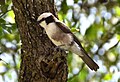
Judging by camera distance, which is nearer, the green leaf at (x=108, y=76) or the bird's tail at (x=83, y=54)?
the bird's tail at (x=83, y=54)

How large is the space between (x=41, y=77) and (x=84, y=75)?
1.60 m

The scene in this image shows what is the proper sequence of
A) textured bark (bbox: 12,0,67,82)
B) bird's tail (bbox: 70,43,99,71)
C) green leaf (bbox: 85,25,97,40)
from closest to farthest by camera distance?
1. textured bark (bbox: 12,0,67,82)
2. bird's tail (bbox: 70,43,99,71)
3. green leaf (bbox: 85,25,97,40)

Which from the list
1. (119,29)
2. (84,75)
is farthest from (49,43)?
(84,75)

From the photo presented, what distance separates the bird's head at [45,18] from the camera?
2.29 meters

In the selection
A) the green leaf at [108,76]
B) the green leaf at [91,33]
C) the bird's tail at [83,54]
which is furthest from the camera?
the green leaf at [91,33]

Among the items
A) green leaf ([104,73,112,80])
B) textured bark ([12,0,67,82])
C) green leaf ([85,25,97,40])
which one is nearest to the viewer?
textured bark ([12,0,67,82])

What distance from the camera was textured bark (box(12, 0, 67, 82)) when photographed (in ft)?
7.25

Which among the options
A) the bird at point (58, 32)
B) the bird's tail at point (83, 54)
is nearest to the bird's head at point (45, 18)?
the bird at point (58, 32)

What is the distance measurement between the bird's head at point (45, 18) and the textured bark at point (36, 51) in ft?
0.08

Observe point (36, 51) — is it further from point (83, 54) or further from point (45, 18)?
point (83, 54)

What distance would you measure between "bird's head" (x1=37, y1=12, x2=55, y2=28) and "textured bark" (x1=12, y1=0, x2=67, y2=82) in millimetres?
26

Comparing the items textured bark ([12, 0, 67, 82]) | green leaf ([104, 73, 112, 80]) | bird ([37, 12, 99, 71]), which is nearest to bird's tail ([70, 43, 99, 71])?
bird ([37, 12, 99, 71])

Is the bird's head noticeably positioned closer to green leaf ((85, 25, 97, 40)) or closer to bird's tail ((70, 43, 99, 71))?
bird's tail ((70, 43, 99, 71))

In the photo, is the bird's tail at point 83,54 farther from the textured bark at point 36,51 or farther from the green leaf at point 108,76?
the green leaf at point 108,76
